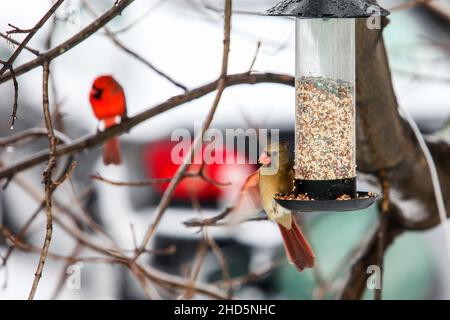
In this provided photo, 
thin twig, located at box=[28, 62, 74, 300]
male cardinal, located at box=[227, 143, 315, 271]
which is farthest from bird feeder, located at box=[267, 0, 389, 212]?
thin twig, located at box=[28, 62, 74, 300]

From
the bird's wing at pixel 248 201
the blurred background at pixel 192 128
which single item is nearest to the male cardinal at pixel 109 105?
the blurred background at pixel 192 128

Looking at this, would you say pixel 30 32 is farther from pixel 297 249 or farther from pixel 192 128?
pixel 192 128

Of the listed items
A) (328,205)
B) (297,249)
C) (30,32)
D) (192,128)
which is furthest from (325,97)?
(192,128)

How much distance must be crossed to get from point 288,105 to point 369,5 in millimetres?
2056

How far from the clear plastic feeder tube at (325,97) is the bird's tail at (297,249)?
1.09 ft

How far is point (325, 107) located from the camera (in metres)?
2.12

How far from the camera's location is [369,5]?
5.97 feet

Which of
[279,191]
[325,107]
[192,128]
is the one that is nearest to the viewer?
[325,107]

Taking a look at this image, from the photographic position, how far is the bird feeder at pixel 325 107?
6.74 ft

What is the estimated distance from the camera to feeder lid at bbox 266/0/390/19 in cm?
178

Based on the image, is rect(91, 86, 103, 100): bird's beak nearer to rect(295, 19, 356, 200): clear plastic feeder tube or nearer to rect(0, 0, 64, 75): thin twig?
rect(295, 19, 356, 200): clear plastic feeder tube

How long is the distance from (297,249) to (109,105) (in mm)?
1126
